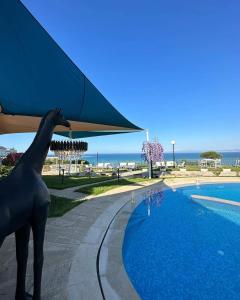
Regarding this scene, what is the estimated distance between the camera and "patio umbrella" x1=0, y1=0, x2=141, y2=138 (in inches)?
217

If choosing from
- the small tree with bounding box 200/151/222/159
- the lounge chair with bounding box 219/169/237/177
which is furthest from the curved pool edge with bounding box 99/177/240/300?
the small tree with bounding box 200/151/222/159

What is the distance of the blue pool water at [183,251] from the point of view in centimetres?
462

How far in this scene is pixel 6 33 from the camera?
5.51 m

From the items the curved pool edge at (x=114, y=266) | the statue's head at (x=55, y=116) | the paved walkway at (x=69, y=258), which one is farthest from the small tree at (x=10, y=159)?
the statue's head at (x=55, y=116)

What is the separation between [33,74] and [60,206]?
4.61m

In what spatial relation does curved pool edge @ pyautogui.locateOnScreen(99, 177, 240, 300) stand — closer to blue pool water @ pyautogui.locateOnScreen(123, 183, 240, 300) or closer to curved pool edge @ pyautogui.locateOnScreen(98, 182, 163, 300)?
curved pool edge @ pyautogui.locateOnScreen(98, 182, 163, 300)

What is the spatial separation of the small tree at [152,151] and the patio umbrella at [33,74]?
1358cm

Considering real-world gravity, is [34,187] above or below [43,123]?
below

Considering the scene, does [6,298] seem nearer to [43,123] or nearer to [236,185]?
[43,123]

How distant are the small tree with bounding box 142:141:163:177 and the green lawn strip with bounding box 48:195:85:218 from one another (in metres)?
10.3

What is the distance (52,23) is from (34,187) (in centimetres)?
1057

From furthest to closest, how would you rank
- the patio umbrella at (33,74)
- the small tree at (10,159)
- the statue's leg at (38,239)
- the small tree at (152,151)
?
the small tree at (10,159), the small tree at (152,151), the patio umbrella at (33,74), the statue's leg at (38,239)

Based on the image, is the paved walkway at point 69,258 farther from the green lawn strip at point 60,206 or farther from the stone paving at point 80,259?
the green lawn strip at point 60,206

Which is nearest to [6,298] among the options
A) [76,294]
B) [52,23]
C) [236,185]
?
[76,294]
